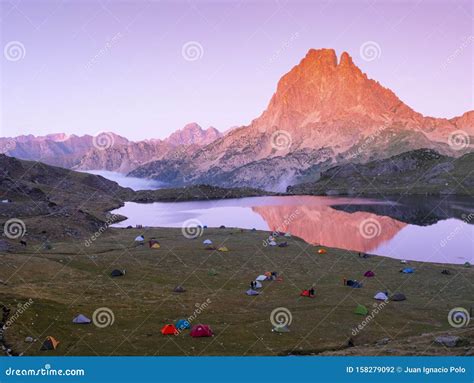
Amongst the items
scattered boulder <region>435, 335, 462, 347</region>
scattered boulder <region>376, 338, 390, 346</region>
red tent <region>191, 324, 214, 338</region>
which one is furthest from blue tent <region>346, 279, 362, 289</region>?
red tent <region>191, 324, 214, 338</region>

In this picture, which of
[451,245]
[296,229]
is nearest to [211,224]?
[296,229]

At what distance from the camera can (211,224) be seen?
474 feet

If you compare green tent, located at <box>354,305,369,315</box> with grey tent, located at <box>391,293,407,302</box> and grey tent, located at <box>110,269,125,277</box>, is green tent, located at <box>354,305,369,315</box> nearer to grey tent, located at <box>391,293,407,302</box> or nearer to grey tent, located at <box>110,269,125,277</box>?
grey tent, located at <box>391,293,407,302</box>

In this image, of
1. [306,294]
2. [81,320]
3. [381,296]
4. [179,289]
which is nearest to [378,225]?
[381,296]

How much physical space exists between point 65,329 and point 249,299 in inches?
913

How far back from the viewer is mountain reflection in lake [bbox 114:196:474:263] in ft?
316

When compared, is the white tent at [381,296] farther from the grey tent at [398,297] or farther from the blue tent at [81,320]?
the blue tent at [81,320]

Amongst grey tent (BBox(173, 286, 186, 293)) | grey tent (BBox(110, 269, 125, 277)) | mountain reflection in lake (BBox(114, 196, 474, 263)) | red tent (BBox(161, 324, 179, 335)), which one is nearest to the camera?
red tent (BBox(161, 324, 179, 335))

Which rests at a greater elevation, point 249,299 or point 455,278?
point 455,278

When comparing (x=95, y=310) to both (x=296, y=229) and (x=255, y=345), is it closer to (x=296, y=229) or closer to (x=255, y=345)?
(x=255, y=345)

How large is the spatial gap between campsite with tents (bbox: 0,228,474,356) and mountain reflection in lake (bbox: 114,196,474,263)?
15.2 metres

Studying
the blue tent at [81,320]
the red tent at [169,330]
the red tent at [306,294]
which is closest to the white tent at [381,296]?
the red tent at [306,294]

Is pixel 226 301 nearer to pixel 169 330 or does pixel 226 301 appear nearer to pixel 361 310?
pixel 169 330

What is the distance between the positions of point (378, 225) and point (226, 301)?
288ft
